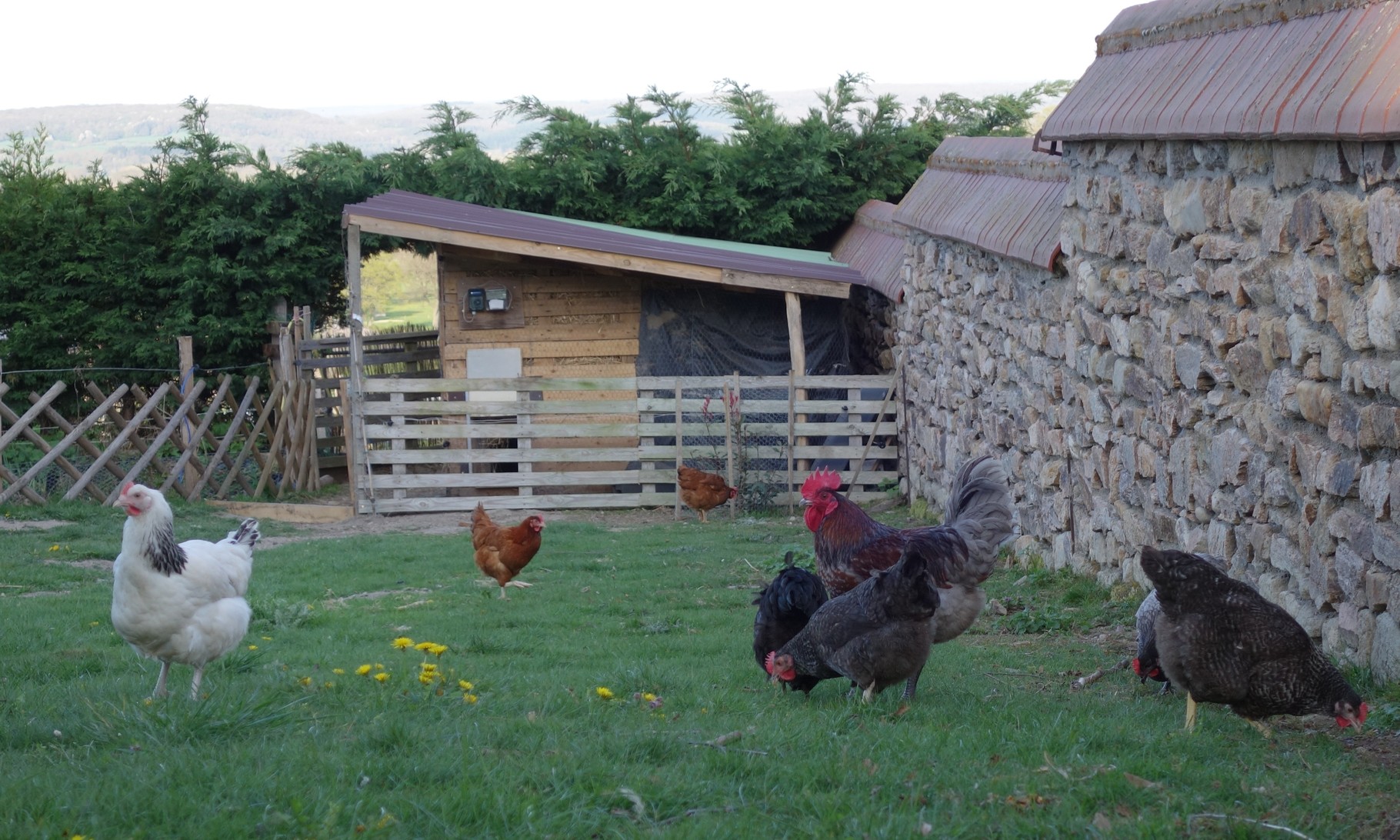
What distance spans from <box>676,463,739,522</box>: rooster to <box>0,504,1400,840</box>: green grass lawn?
290 inches

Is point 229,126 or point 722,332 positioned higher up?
point 229,126

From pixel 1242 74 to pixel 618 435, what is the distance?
11954mm

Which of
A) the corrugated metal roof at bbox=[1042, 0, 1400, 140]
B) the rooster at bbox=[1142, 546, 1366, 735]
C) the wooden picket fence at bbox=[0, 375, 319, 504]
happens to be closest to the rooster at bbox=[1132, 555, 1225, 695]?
the rooster at bbox=[1142, 546, 1366, 735]

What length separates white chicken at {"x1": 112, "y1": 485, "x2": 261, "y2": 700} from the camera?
5.90m

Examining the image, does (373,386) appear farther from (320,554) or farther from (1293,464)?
(1293,464)

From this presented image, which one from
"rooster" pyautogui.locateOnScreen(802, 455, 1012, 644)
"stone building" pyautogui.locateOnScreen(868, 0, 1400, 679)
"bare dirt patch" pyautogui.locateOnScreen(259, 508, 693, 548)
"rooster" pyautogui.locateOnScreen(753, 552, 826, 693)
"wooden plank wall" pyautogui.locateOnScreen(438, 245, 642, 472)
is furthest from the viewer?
"wooden plank wall" pyautogui.locateOnScreen(438, 245, 642, 472)

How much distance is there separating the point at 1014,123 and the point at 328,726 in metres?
24.2

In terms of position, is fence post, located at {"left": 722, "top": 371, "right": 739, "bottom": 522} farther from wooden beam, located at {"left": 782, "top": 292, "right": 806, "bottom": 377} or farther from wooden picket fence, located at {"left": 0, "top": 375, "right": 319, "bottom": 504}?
wooden picket fence, located at {"left": 0, "top": 375, "right": 319, "bottom": 504}

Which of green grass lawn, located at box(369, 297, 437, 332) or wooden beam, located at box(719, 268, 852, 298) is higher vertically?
green grass lawn, located at box(369, 297, 437, 332)

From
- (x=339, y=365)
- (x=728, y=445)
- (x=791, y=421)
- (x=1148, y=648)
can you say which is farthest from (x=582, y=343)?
(x=1148, y=648)

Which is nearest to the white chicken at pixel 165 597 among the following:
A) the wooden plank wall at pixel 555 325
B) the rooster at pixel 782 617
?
the rooster at pixel 782 617

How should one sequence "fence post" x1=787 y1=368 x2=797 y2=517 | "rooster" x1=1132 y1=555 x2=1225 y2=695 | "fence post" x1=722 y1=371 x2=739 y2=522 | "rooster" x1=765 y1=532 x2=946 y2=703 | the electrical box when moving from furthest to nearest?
the electrical box → "fence post" x1=787 y1=368 x2=797 y2=517 → "fence post" x1=722 y1=371 x2=739 y2=522 → "rooster" x1=1132 y1=555 x2=1225 y2=695 → "rooster" x1=765 y1=532 x2=946 y2=703

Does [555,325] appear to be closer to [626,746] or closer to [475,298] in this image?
[475,298]

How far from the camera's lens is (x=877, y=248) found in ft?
64.3
